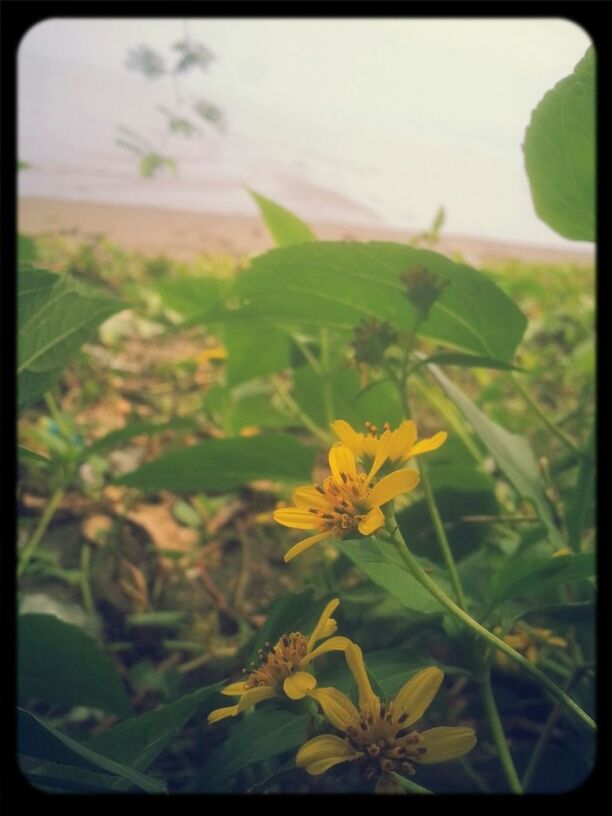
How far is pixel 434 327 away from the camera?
529 millimetres

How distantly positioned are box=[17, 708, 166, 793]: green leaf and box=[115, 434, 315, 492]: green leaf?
257 mm

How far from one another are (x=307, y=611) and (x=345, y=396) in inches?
12.2

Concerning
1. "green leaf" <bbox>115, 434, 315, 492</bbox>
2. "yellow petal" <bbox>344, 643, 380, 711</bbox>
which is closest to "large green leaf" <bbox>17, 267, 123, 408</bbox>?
"green leaf" <bbox>115, 434, 315, 492</bbox>

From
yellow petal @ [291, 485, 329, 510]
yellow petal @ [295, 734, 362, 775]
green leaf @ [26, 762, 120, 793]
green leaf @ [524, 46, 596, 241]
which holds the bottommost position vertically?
green leaf @ [26, 762, 120, 793]

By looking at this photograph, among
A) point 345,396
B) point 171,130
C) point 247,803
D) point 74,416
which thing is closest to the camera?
point 247,803

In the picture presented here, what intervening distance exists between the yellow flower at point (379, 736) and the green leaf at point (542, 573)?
0.27 ft

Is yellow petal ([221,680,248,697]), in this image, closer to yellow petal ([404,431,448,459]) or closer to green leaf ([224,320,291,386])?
yellow petal ([404,431,448,459])

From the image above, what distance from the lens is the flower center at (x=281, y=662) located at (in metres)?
0.31

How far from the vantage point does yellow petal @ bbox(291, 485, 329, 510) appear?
0.32 meters

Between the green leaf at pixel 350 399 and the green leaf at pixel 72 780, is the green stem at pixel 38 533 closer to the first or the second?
the green leaf at pixel 350 399

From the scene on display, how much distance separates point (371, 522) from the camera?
0.30 meters

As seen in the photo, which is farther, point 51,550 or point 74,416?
point 74,416
